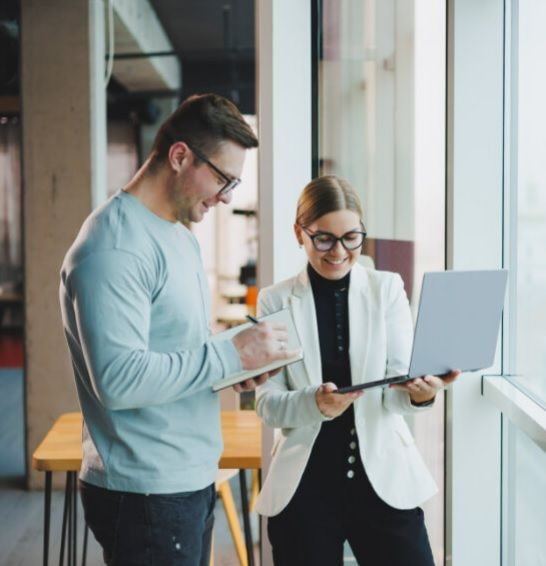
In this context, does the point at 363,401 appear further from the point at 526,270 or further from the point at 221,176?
the point at 526,270

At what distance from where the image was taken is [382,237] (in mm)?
2660

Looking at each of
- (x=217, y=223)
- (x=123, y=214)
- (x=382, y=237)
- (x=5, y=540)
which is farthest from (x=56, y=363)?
(x=217, y=223)

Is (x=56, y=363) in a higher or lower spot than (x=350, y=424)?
lower

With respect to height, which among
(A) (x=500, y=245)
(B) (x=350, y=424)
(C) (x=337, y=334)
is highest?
(A) (x=500, y=245)

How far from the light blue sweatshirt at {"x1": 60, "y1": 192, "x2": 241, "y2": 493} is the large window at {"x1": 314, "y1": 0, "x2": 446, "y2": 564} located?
3.42 ft

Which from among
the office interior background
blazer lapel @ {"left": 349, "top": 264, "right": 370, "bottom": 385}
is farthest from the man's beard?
the office interior background

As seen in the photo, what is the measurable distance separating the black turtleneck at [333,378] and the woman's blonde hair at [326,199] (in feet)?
0.44

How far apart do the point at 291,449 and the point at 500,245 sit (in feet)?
3.01

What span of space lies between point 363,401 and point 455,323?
0.88 ft

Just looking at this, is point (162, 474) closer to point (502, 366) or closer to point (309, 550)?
point (309, 550)

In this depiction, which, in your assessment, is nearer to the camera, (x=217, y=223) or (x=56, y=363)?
(x=56, y=363)

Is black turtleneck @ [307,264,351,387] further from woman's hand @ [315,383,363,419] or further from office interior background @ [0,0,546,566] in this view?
office interior background @ [0,0,546,566]

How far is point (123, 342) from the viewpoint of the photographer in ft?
4.72

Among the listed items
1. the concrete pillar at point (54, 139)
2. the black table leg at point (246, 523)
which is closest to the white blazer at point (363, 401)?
A: the black table leg at point (246, 523)
